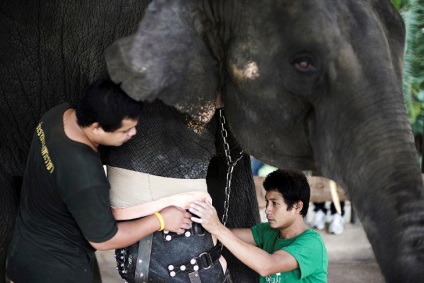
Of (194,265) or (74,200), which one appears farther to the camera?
(194,265)

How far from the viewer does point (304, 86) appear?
7.51 ft

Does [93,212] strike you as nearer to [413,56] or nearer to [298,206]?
[298,206]

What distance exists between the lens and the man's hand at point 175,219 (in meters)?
2.63

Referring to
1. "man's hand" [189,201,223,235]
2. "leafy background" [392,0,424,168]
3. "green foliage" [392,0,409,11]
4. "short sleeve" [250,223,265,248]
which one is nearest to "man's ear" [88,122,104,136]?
"man's hand" [189,201,223,235]

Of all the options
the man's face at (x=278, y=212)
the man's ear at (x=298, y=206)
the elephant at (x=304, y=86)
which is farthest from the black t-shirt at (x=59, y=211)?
the man's ear at (x=298, y=206)

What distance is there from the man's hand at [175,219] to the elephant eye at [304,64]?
71 cm

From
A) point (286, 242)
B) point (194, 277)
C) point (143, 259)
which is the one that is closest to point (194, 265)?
point (194, 277)

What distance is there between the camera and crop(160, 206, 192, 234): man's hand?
263cm

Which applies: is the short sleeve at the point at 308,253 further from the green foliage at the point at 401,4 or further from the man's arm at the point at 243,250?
the green foliage at the point at 401,4

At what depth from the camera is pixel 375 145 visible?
7.06ft

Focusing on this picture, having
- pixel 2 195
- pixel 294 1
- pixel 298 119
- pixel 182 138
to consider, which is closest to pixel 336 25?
pixel 294 1

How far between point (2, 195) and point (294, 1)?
155 cm

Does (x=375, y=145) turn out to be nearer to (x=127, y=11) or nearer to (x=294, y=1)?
(x=294, y=1)

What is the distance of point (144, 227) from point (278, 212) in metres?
0.75
